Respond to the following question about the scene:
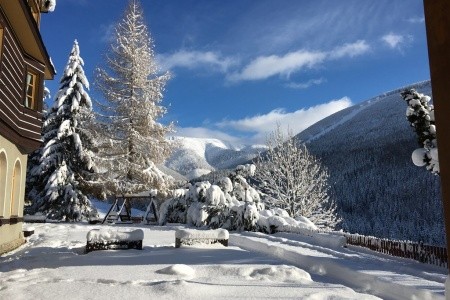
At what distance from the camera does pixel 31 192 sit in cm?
2786

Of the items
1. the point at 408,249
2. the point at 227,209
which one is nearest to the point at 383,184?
the point at 227,209

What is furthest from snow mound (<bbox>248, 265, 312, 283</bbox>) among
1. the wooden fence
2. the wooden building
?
the wooden building

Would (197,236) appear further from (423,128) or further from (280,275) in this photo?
(423,128)

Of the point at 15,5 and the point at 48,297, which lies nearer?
the point at 48,297

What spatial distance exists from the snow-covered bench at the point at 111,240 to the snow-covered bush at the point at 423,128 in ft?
27.7

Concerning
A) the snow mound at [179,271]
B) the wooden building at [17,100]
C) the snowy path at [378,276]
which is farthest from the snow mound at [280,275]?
the wooden building at [17,100]

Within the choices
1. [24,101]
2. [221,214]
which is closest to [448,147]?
A: [24,101]

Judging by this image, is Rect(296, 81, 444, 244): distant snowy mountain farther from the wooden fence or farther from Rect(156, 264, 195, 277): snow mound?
Rect(156, 264, 195, 277): snow mound

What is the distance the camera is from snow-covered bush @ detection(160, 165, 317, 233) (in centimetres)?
2041

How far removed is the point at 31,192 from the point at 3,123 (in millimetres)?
18756

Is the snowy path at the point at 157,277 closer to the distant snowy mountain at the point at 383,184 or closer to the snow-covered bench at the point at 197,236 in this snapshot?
the snow-covered bench at the point at 197,236

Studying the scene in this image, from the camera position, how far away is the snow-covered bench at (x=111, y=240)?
1096 centimetres

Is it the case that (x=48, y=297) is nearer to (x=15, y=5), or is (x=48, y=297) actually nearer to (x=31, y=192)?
(x=15, y=5)

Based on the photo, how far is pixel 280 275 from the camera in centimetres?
789
